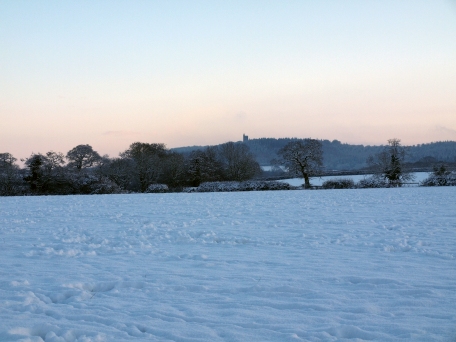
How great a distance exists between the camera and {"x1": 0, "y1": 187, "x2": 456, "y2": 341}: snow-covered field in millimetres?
3807

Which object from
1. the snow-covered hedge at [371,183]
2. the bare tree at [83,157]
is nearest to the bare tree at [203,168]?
the bare tree at [83,157]

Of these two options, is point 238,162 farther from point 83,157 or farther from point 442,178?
point 442,178

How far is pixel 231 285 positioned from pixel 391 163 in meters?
37.4

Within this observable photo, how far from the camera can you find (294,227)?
10547 mm

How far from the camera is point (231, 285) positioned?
208 inches

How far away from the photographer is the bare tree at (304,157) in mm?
41438

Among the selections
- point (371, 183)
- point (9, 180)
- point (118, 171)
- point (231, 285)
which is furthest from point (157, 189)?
point (231, 285)

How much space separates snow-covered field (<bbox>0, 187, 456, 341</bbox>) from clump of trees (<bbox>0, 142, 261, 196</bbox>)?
29.0 m

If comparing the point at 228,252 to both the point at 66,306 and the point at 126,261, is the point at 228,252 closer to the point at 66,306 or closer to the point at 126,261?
the point at 126,261

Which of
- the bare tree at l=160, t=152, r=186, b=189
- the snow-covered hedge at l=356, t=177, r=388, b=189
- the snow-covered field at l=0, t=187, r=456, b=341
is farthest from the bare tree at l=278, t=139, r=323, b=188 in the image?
the snow-covered field at l=0, t=187, r=456, b=341

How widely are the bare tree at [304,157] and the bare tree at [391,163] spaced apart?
17.0 feet

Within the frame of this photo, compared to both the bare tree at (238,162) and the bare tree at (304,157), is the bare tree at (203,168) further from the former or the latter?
the bare tree at (304,157)

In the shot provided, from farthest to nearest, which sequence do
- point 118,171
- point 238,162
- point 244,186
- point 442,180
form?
point 238,162
point 118,171
point 244,186
point 442,180

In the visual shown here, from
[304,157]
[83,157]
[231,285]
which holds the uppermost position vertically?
[83,157]
